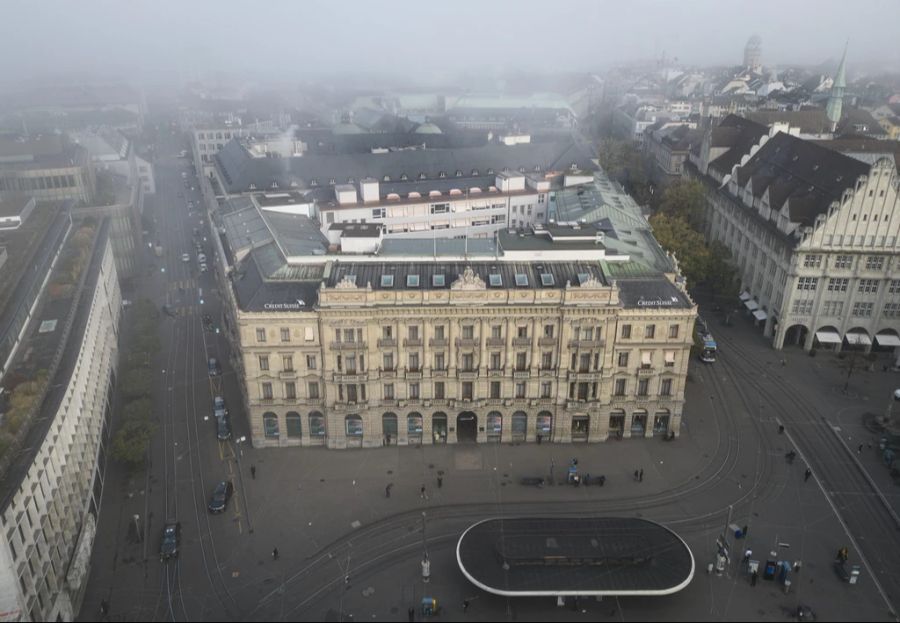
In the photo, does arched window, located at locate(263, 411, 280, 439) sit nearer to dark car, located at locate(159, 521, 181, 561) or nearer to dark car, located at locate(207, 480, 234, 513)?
dark car, located at locate(207, 480, 234, 513)

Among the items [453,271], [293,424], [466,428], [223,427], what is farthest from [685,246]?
[223,427]

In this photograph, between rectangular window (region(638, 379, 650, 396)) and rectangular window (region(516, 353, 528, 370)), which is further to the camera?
rectangular window (region(638, 379, 650, 396))

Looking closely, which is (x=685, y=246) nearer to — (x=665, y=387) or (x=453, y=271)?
(x=665, y=387)

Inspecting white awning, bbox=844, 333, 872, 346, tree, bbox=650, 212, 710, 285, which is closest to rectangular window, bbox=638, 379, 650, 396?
tree, bbox=650, 212, 710, 285

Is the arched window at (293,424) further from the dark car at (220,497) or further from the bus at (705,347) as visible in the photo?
the bus at (705,347)

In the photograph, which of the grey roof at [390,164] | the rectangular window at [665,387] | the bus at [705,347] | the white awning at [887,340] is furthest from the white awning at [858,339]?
the grey roof at [390,164]

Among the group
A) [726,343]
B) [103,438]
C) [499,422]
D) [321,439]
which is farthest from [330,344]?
[726,343]
